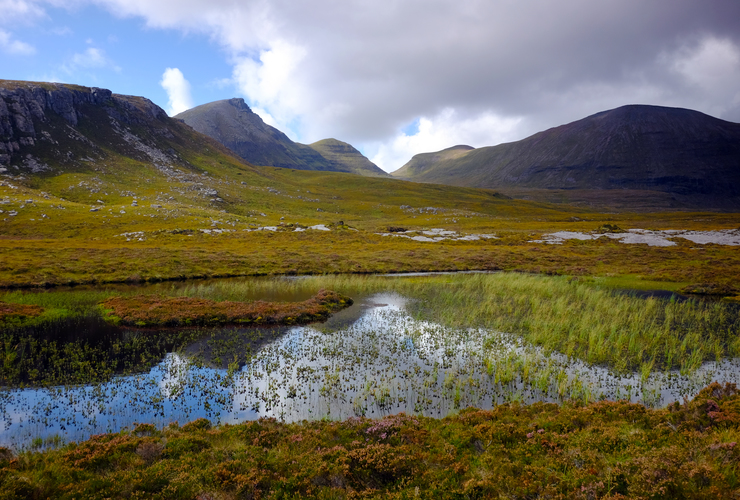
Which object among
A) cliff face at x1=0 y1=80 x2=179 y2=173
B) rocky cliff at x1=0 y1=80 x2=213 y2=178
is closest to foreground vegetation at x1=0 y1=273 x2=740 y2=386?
rocky cliff at x1=0 y1=80 x2=213 y2=178

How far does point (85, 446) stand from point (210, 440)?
13.0ft

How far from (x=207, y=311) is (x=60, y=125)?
548 feet

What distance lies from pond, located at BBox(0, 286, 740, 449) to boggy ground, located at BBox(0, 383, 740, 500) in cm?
211

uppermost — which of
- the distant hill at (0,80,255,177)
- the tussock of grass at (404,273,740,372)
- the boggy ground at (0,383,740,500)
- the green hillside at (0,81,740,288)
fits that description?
the distant hill at (0,80,255,177)

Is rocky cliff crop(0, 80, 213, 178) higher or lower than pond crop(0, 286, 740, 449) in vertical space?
higher

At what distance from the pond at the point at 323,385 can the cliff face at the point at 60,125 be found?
5566 inches

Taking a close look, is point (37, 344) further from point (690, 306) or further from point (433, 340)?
point (690, 306)

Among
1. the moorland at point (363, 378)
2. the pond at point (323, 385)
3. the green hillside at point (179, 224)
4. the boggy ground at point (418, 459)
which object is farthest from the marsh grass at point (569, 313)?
the green hillside at point (179, 224)

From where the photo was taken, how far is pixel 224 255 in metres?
59.9

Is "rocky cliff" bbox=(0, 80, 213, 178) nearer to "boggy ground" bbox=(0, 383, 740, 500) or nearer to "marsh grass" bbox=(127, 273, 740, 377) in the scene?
"marsh grass" bbox=(127, 273, 740, 377)

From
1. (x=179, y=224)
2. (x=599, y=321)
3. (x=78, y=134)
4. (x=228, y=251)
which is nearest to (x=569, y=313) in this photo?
(x=599, y=321)

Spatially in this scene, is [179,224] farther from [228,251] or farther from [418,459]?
[418,459]

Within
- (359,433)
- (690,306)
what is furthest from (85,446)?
(690,306)

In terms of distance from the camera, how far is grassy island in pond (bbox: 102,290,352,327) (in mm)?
29250
